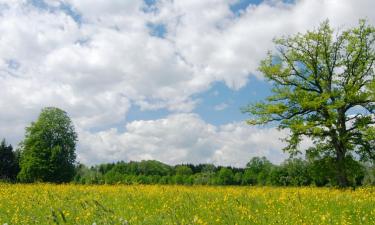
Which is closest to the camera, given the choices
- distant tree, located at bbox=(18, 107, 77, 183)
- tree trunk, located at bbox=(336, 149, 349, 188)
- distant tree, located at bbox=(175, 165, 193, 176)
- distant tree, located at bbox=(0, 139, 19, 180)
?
tree trunk, located at bbox=(336, 149, 349, 188)

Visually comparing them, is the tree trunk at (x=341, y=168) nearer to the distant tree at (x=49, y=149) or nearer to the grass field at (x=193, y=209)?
the grass field at (x=193, y=209)

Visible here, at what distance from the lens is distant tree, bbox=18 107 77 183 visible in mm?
53406

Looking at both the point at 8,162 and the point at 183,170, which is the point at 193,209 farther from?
the point at 183,170

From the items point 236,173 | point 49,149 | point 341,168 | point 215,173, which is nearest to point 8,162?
point 49,149

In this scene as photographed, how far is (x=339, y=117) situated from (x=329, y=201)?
56.0 ft

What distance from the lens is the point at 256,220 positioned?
29.6 feet

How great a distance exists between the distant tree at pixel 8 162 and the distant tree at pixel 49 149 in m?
11.7

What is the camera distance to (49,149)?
179 ft

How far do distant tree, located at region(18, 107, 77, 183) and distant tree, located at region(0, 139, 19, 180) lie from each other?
38.4 feet

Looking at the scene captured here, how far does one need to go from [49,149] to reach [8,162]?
57.9ft

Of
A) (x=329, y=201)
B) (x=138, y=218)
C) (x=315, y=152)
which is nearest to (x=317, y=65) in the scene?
(x=315, y=152)

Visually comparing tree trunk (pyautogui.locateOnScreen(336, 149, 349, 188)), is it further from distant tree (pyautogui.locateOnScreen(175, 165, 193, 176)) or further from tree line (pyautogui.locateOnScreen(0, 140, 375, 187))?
distant tree (pyautogui.locateOnScreen(175, 165, 193, 176))

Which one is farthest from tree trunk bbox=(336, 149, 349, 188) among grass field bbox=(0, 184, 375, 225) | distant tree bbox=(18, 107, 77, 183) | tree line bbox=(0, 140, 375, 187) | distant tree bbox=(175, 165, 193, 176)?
distant tree bbox=(175, 165, 193, 176)

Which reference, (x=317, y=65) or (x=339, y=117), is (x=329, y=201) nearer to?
(x=339, y=117)
